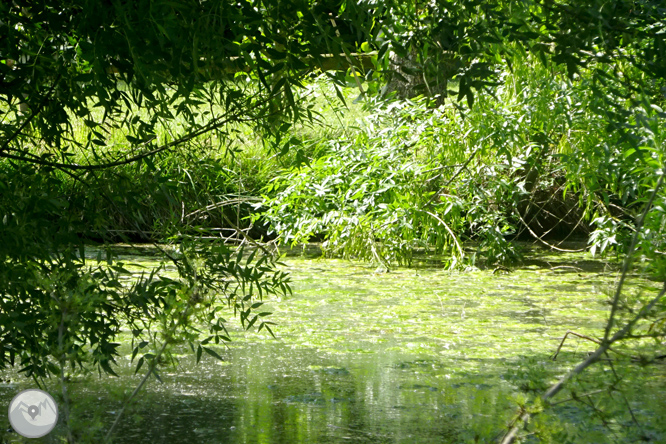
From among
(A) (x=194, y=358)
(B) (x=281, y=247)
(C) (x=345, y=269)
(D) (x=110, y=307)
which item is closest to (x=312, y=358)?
(A) (x=194, y=358)

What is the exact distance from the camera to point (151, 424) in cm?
289

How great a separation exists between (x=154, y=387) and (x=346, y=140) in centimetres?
361
